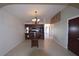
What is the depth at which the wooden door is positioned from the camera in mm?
4797

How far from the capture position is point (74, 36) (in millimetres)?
5141

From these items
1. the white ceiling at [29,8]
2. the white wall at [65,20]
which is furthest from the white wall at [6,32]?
the white wall at [65,20]

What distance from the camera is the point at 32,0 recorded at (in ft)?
6.66

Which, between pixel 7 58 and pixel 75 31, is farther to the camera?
pixel 75 31

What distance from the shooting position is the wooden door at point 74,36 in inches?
189

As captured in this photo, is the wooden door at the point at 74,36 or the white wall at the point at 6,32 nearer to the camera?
the white wall at the point at 6,32

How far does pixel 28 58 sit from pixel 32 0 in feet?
3.58

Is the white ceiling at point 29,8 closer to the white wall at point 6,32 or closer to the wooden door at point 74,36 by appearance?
the white wall at point 6,32

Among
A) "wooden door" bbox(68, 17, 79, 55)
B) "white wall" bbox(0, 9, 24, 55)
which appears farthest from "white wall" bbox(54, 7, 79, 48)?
"white wall" bbox(0, 9, 24, 55)

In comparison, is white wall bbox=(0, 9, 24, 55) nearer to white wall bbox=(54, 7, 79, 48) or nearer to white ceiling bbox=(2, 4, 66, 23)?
white ceiling bbox=(2, 4, 66, 23)

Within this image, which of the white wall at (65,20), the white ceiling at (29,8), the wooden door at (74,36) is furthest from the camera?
the white wall at (65,20)

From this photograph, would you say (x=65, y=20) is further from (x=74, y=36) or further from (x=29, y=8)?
(x=29, y=8)

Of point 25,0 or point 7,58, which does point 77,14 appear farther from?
point 7,58

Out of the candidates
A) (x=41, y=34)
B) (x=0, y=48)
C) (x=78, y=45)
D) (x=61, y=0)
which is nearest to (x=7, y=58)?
(x=61, y=0)
